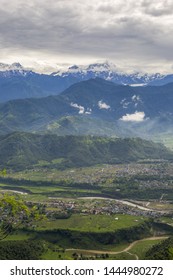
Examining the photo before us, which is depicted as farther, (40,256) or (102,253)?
(102,253)

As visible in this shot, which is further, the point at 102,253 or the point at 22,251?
the point at 102,253

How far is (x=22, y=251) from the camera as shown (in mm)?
180125

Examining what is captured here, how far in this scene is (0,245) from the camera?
181375mm
